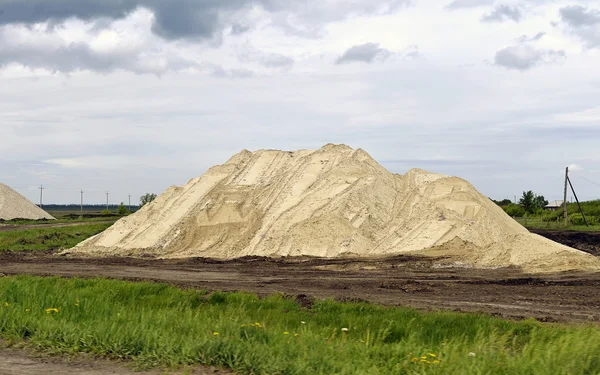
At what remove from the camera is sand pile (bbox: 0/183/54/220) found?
222ft

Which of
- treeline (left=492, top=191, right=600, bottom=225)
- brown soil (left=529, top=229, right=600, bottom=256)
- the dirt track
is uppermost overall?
treeline (left=492, top=191, right=600, bottom=225)

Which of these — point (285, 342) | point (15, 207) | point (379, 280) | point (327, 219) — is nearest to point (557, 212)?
point (327, 219)

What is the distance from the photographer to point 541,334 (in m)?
11.7

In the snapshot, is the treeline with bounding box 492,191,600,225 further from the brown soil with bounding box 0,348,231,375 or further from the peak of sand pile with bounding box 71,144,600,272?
the brown soil with bounding box 0,348,231,375

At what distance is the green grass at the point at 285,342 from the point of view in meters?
7.21

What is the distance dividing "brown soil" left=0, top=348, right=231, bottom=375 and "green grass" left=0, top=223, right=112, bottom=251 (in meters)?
31.5

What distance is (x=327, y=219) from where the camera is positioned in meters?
32.2

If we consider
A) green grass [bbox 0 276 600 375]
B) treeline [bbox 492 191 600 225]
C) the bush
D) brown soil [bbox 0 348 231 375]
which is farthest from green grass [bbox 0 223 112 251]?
the bush

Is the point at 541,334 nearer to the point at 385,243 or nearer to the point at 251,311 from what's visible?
the point at 251,311

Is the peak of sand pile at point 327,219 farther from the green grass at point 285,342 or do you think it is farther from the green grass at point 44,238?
the green grass at point 285,342

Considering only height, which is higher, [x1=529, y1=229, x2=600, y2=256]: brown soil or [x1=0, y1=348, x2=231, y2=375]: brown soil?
[x1=529, y1=229, x2=600, y2=256]: brown soil

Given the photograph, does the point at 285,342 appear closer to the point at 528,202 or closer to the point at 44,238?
the point at 44,238

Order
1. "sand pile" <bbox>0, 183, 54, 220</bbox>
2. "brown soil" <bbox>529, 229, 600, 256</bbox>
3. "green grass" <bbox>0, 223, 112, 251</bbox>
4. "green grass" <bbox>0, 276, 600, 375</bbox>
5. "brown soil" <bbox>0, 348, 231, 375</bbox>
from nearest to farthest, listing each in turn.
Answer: "green grass" <bbox>0, 276, 600, 375</bbox>, "brown soil" <bbox>0, 348, 231, 375</bbox>, "brown soil" <bbox>529, 229, 600, 256</bbox>, "green grass" <bbox>0, 223, 112, 251</bbox>, "sand pile" <bbox>0, 183, 54, 220</bbox>

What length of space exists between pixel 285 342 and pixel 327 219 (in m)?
23.9
